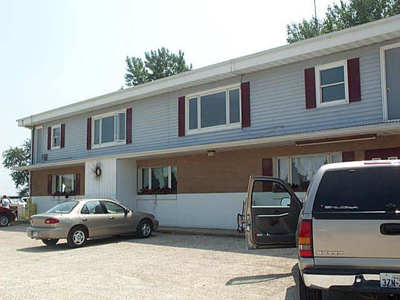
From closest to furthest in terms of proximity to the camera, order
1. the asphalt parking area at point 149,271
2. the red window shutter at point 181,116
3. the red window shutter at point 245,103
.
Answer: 1. the asphalt parking area at point 149,271
2. the red window shutter at point 245,103
3. the red window shutter at point 181,116

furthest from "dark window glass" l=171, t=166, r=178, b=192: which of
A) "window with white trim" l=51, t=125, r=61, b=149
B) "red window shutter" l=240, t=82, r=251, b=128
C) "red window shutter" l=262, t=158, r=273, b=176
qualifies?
"window with white trim" l=51, t=125, r=61, b=149

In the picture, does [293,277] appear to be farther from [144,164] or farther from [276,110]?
[144,164]

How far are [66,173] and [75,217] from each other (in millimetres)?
10532

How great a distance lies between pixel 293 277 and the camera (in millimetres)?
Answer: 7629

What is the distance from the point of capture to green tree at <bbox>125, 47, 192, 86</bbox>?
48500 mm

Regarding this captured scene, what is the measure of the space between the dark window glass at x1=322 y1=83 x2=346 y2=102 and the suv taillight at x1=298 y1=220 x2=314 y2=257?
29.2 ft

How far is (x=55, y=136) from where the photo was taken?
76.6 ft

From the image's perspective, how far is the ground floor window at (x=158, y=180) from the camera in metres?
17.6

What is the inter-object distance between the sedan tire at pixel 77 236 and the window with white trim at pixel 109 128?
7571 mm

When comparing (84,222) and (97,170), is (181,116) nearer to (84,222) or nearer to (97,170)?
(97,170)

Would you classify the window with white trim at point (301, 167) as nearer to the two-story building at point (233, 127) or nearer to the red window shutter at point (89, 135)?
the two-story building at point (233, 127)

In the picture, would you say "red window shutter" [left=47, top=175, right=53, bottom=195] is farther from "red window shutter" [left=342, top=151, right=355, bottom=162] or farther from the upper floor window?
"red window shutter" [left=342, top=151, right=355, bottom=162]

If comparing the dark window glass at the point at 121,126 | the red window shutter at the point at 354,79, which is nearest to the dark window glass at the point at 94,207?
the dark window glass at the point at 121,126

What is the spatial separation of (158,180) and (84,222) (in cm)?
607
